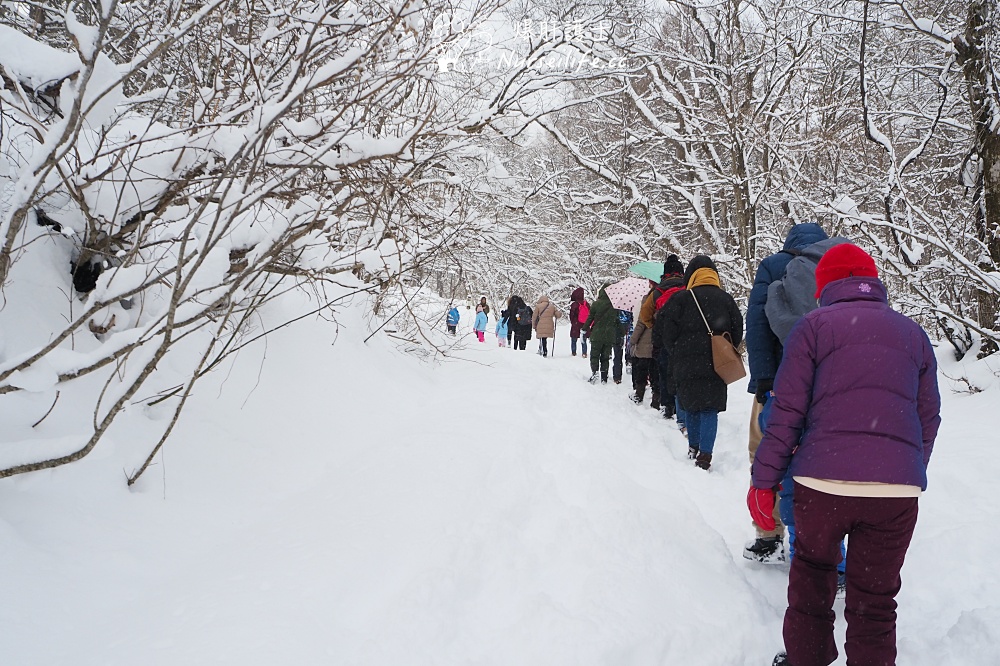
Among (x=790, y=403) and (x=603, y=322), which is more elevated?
(x=790, y=403)

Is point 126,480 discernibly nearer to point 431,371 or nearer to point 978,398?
point 431,371

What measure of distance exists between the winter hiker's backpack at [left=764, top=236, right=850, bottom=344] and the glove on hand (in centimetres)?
31

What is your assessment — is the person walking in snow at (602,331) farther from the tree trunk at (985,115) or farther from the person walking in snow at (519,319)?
the person walking in snow at (519,319)

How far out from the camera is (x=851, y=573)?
6.68 ft

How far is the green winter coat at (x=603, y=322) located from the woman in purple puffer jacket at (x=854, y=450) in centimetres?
703

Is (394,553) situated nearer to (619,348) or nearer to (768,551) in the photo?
(768,551)

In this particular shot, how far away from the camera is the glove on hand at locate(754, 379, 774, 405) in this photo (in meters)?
3.23

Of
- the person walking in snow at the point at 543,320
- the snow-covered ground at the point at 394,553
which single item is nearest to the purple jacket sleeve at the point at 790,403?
the snow-covered ground at the point at 394,553

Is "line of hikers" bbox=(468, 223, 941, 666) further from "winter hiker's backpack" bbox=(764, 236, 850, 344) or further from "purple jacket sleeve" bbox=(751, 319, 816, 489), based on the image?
"winter hiker's backpack" bbox=(764, 236, 850, 344)

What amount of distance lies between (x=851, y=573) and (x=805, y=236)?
6.36ft

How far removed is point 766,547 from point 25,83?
428cm

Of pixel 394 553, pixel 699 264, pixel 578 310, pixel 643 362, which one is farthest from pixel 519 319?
pixel 394 553

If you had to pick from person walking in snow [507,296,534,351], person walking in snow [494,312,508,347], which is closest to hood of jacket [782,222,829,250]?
person walking in snow [507,296,534,351]

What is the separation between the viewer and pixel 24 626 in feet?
5.80
